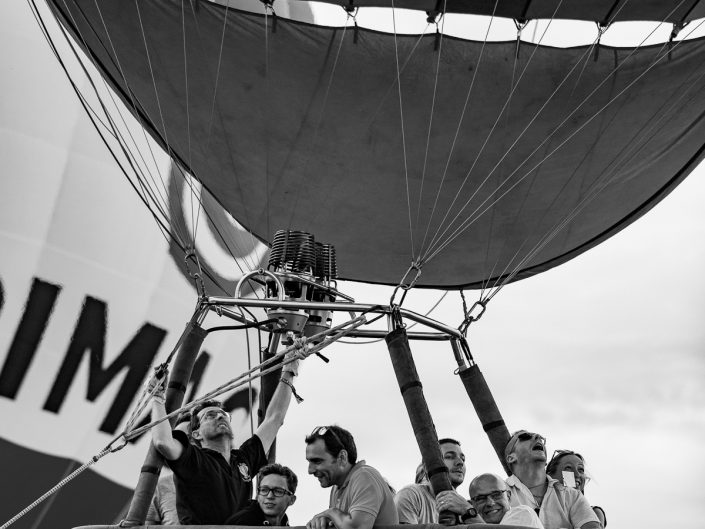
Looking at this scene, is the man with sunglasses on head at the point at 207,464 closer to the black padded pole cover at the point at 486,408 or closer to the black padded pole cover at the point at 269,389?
the black padded pole cover at the point at 269,389

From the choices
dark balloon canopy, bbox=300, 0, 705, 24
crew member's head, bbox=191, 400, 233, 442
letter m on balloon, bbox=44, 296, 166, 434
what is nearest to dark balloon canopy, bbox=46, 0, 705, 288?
dark balloon canopy, bbox=300, 0, 705, 24

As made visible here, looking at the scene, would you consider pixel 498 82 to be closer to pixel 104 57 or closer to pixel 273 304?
pixel 104 57

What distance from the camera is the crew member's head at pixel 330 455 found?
155 inches

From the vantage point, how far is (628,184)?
334 inches

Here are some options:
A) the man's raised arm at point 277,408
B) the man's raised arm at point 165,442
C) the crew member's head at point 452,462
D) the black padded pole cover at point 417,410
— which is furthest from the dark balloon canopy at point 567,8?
the man's raised arm at point 165,442

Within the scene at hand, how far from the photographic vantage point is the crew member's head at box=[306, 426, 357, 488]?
12.9ft

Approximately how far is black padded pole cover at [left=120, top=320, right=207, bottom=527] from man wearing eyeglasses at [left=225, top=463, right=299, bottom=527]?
455 millimetres

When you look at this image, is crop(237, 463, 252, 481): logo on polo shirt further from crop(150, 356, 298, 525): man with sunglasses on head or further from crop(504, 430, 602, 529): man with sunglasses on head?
crop(504, 430, 602, 529): man with sunglasses on head

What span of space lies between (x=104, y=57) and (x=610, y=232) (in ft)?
12.6

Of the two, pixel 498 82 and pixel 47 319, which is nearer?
pixel 498 82

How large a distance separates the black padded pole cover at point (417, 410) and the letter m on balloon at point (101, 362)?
571cm

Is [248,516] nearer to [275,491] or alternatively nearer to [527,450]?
[275,491]

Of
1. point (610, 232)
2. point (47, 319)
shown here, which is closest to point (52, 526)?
point (47, 319)

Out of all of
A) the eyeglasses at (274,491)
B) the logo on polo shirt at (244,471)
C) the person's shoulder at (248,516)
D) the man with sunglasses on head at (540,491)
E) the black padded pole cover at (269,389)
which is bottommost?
the person's shoulder at (248,516)
